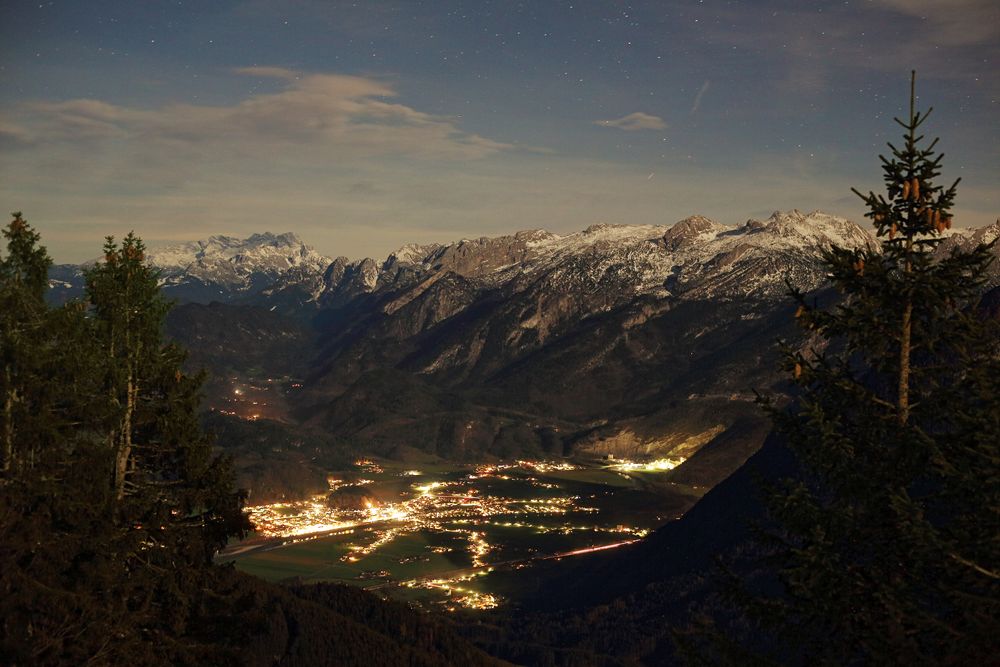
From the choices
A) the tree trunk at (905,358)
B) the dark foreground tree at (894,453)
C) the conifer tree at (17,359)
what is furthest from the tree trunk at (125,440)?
the tree trunk at (905,358)

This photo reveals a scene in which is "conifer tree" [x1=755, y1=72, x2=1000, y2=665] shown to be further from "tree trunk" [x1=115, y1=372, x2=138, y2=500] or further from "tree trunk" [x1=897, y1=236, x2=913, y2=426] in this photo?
"tree trunk" [x1=115, y1=372, x2=138, y2=500]

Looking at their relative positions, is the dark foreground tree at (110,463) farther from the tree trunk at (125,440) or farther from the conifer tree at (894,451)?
the conifer tree at (894,451)

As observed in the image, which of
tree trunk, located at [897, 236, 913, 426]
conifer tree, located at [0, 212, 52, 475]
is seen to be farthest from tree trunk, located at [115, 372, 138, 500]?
tree trunk, located at [897, 236, 913, 426]

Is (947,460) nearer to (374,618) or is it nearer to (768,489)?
(768,489)

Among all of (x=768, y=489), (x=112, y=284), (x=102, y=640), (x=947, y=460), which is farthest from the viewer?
(x=112, y=284)

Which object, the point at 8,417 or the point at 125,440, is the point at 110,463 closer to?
the point at 125,440

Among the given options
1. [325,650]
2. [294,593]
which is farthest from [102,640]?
[294,593]

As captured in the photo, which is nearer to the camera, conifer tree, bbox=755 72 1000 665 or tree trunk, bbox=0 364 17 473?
conifer tree, bbox=755 72 1000 665
